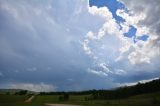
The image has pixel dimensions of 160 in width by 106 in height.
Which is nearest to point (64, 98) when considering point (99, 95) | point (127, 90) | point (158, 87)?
point (99, 95)

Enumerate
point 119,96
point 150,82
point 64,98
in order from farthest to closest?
point 150,82
point 119,96
point 64,98

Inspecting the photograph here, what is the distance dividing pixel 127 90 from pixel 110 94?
35.5 ft

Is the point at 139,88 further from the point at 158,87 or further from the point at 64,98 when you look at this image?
the point at 64,98

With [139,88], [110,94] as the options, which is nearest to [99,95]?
[110,94]

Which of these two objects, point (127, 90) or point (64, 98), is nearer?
point (64, 98)

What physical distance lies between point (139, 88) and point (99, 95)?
70.6 ft

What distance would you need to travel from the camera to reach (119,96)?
502 ft

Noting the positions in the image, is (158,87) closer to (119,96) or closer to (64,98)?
(119,96)

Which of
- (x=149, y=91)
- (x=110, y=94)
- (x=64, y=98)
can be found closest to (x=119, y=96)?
(x=110, y=94)

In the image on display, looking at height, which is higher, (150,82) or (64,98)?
(150,82)

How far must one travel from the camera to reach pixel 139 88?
158250 mm

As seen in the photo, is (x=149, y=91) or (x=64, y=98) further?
(x=149, y=91)

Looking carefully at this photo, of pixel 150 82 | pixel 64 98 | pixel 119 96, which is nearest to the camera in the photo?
pixel 64 98

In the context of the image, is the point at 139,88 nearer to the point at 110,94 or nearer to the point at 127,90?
the point at 127,90
